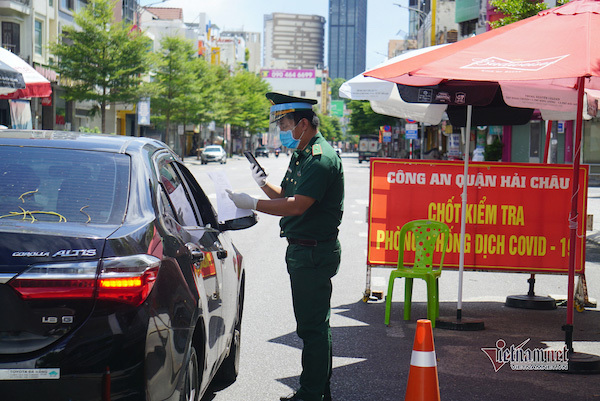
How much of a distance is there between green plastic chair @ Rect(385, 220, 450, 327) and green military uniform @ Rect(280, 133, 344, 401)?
3.04 meters

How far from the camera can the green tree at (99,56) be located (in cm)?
4566

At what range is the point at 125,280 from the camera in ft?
10.3

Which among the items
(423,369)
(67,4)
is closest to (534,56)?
(423,369)

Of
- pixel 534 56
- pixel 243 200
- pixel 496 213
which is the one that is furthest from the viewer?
pixel 496 213

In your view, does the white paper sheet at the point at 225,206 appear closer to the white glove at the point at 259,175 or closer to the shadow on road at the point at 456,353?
the white glove at the point at 259,175

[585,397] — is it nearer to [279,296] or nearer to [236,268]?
[236,268]

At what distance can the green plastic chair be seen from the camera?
25.8 feet

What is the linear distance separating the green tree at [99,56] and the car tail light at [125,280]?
43.3 meters

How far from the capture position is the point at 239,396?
529 cm

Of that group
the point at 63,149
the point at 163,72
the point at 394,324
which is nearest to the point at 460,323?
the point at 394,324

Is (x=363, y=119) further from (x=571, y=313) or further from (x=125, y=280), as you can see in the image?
(x=125, y=280)

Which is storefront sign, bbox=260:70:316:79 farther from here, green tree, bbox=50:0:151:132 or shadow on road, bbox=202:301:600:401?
shadow on road, bbox=202:301:600:401

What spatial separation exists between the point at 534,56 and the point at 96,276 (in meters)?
3.97

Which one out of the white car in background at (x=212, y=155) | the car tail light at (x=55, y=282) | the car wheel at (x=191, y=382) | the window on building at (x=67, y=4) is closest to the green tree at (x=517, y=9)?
the car wheel at (x=191, y=382)
